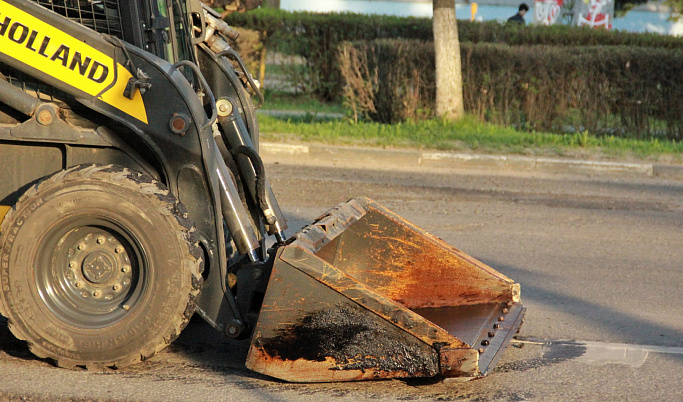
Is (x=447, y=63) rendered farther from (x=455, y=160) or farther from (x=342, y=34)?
(x=342, y=34)

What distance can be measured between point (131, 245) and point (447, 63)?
9.15 metres

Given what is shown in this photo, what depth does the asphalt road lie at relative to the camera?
141 inches

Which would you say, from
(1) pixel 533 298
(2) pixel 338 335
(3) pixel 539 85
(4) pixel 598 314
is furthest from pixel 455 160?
(2) pixel 338 335

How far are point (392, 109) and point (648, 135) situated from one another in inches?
151

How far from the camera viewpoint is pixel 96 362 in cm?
359

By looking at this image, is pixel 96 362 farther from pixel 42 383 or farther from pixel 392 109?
pixel 392 109

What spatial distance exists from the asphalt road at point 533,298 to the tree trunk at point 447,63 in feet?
8.24

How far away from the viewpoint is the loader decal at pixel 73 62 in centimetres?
358

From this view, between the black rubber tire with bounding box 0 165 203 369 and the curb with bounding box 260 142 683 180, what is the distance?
7.23 metres

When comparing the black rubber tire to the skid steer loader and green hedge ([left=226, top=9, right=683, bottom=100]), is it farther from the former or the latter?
green hedge ([left=226, top=9, right=683, bottom=100])

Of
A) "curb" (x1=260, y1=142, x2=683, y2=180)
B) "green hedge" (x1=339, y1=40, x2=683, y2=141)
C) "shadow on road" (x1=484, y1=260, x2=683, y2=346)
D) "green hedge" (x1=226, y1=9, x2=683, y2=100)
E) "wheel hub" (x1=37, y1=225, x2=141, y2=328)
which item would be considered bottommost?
"shadow on road" (x1=484, y1=260, x2=683, y2=346)

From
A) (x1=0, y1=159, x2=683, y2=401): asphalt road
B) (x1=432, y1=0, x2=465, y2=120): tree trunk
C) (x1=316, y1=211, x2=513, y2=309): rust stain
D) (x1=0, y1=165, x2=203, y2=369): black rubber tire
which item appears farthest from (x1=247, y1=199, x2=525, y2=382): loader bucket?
(x1=432, y1=0, x2=465, y2=120): tree trunk

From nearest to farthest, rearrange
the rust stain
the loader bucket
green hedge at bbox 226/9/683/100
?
the loader bucket < the rust stain < green hedge at bbox 226/9/683/100

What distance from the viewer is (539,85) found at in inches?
483
